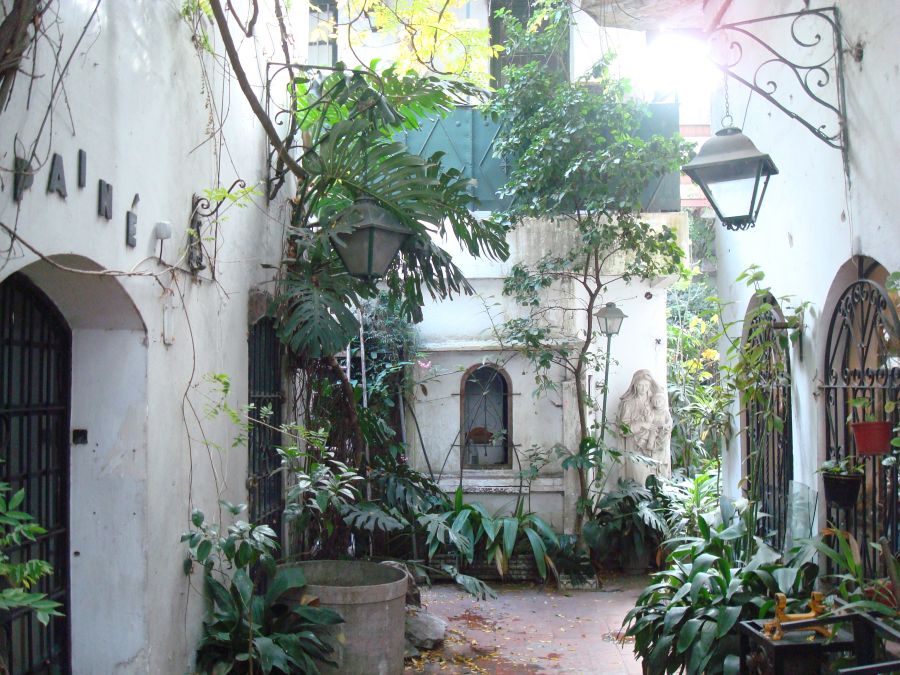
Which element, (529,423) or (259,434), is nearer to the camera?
(259,434)

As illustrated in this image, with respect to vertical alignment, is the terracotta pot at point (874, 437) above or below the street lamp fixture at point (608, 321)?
below

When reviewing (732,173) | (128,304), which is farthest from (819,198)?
(128,304)

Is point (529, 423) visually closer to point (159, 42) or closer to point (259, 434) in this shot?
point (259, 434)

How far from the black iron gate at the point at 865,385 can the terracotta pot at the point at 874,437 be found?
0.13m

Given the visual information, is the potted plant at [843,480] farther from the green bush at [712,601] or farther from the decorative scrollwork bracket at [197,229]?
the decorative scrollwork bracket at [197,229]

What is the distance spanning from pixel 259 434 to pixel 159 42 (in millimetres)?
2773

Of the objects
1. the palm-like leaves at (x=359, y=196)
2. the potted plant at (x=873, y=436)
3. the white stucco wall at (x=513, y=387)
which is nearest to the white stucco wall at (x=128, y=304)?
the palm-like leaves at (x=359, y=196)

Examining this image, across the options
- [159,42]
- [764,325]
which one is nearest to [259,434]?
[159,42]

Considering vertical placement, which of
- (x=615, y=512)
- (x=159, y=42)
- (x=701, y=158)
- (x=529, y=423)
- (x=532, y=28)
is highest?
(x=532, y=28)

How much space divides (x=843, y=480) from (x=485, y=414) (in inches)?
235

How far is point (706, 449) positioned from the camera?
12.6 metres

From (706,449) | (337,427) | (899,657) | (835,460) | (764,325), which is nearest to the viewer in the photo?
(899,657)

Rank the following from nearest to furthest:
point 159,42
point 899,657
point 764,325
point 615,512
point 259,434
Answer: point 899,657
point 159,42
point 764,325
point 259,434
point 615,512

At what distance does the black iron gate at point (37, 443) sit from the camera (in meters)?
3.22
